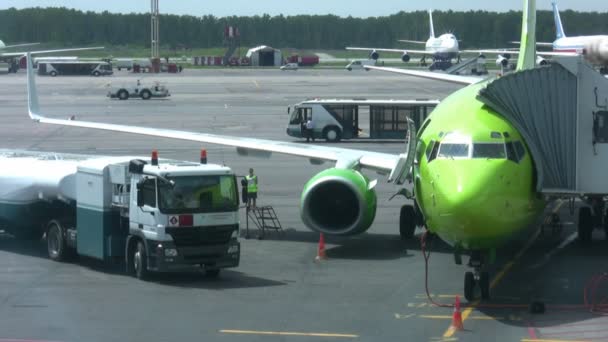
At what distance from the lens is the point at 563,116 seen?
22.9 meters

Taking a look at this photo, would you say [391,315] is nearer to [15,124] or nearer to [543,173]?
[543,173]

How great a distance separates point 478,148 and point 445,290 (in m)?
3.76

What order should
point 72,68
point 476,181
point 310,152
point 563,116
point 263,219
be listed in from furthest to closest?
point 72,68 → point 263,219 → point 310,152 → point 563,116 → point 476,181

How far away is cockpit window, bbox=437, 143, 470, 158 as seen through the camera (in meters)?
20.8

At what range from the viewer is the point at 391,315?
20578mm

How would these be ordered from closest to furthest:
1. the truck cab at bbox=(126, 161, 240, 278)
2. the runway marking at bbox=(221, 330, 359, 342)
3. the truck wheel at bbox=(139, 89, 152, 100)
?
the runway marking at bbox=(221, 330, 359, 342) < the truck cab at bbox=(126, 161, 240, 278) < the truck wheel at bbox=(139, 89, 152, 100)

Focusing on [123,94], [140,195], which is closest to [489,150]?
[140,195]

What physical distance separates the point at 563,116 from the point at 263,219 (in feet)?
35.4

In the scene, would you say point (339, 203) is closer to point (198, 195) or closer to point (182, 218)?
point (198, 195)

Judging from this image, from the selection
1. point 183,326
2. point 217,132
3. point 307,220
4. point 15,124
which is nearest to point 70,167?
point 307,220

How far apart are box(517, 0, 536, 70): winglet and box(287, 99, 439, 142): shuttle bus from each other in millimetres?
31451

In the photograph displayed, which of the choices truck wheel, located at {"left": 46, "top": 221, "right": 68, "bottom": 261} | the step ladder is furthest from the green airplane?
truck wheel, located at {"left": 46, "top": 221, "right": 68, "bottom": 261}

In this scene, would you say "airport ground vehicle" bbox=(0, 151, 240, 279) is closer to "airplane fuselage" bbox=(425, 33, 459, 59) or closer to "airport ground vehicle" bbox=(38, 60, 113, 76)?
"airplane fuselage" bbox=(425, 33, 459, 59)

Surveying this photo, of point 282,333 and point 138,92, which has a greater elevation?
point 282,333
